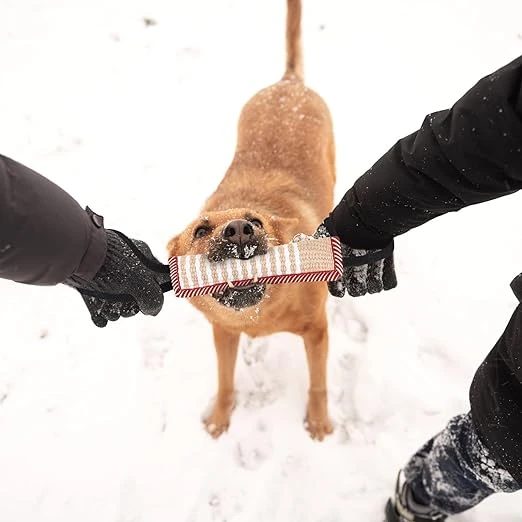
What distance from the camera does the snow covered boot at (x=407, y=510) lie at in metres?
2.26

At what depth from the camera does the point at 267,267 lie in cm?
183

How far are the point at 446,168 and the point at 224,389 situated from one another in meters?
1.96

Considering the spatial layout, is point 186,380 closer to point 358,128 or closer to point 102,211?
point 102,211

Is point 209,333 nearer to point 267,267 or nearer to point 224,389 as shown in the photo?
point 224,389

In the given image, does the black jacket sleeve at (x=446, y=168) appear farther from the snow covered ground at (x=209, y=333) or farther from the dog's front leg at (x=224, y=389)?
the snow covered ground at (x=209, y=333)

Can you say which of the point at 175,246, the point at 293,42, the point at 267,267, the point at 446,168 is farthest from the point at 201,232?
the point at 293,42

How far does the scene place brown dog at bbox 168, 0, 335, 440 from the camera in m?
2.08

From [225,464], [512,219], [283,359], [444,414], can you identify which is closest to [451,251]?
[512,219]

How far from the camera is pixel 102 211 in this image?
4.19 meters

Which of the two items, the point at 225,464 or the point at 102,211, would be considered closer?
the point at 225,464

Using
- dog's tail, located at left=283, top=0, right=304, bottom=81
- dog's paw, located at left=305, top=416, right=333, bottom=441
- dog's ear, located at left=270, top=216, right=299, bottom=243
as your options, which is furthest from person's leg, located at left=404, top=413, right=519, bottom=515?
dog's tail, located at left=283, top=0, right=304, bottom=81

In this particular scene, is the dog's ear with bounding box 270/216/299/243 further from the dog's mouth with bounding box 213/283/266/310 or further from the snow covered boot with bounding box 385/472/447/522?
the snow covered boot with bounding box 385/472/447/522

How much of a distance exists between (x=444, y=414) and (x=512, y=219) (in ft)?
5.89

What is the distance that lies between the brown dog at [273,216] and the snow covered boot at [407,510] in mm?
577
